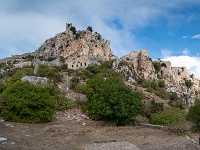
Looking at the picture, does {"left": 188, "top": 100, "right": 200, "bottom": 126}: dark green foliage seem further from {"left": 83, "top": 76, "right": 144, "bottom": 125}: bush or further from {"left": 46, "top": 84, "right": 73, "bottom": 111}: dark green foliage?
{"left": 46, "top": 84, "right": 73, "bottom": 111}: dark green foliage

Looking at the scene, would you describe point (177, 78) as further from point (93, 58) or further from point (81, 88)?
point (81, 88)

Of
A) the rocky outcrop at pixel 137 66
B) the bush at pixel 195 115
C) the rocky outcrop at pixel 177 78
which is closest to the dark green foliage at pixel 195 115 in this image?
the bush at pixel 195 115

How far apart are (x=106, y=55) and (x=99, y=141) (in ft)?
168

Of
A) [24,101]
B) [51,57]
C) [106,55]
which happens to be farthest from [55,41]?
[24,101]

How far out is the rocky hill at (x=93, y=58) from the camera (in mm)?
49688

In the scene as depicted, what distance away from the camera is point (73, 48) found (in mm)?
57688

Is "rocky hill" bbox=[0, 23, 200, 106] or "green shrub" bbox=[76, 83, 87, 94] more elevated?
"rocky hill" bbox=[0, 23, 200, 106]

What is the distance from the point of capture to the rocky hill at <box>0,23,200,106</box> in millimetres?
49688

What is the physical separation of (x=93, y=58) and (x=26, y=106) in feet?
127

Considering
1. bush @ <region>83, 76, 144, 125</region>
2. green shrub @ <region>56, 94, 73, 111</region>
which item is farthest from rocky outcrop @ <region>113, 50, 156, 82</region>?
bush @ <region>83, 76, 144, 125</region>

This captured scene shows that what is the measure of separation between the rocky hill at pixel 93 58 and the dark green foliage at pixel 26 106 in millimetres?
28539

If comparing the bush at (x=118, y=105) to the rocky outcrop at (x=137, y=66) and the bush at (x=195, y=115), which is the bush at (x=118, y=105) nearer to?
the bush at (x=195, y=115)

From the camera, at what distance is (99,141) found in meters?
11.0

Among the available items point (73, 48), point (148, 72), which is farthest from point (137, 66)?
point (73, 48)
